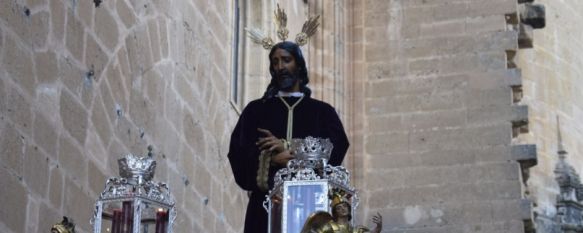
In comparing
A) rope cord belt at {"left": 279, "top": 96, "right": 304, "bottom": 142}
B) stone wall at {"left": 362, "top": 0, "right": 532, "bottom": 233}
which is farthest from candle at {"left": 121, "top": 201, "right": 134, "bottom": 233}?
stone wall at {"left": 362, "top": 0, "right": 532, "bottom": 233}

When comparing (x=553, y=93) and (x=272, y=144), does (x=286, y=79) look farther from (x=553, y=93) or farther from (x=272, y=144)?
(x=553, y=93)

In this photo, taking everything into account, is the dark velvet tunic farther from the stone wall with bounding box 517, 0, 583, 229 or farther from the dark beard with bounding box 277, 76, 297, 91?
the stone wall with bounding box 517, 0, 583, 229

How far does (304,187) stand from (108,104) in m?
3.44

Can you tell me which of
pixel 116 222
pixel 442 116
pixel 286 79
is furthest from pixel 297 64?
pixel 442 116

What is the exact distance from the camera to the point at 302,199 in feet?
20.4

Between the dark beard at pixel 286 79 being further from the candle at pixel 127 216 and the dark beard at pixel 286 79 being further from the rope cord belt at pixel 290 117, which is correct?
the candle at pixel 127 216

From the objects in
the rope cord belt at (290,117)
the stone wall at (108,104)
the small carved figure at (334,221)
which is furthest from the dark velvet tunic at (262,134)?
the stone wall at (108,104)

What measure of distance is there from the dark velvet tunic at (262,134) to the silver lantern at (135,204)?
79 cm

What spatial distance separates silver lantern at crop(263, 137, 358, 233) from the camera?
20.3 feet

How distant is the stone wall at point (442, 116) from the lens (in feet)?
50.8

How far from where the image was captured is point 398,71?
16.3m

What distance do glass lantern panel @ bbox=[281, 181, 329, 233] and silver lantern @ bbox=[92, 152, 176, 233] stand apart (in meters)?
0.50

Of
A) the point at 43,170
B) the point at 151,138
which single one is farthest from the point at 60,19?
the point at 151,138

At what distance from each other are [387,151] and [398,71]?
3.15 ft
